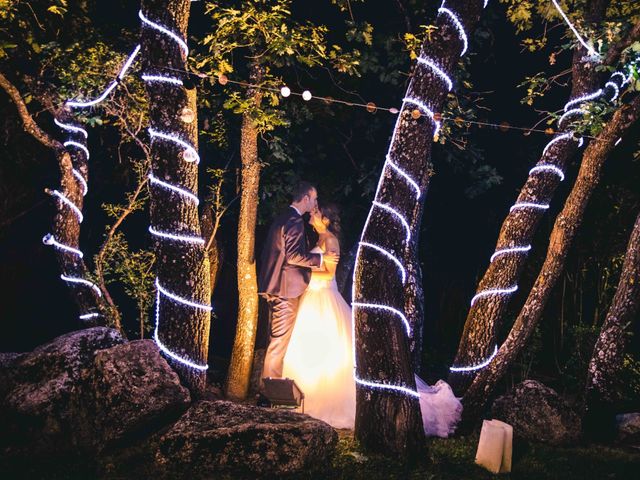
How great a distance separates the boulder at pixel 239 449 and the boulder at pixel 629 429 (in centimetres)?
341

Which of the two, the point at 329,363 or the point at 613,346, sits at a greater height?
the point at 613,346

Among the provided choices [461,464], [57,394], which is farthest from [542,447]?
[57,394]

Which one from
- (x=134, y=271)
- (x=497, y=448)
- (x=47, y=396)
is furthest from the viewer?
(x=134, y=271)

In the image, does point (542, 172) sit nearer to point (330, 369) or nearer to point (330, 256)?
point (330, 256)

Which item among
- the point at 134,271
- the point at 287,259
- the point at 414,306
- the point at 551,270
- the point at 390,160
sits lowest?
the point at 414,306

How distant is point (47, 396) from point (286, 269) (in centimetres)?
289

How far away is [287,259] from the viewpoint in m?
6.92

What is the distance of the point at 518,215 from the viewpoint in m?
6.32

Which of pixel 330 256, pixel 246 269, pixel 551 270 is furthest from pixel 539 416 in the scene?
pixel 246 269

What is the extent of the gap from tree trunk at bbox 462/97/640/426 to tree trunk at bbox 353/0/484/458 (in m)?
1.32

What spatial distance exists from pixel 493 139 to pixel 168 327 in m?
6.80

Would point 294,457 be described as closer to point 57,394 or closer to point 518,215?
point 57,394

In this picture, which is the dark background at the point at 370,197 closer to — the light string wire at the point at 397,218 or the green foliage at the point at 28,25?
the green foliage at the point at 28,25

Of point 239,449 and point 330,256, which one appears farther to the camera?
point 330,256
